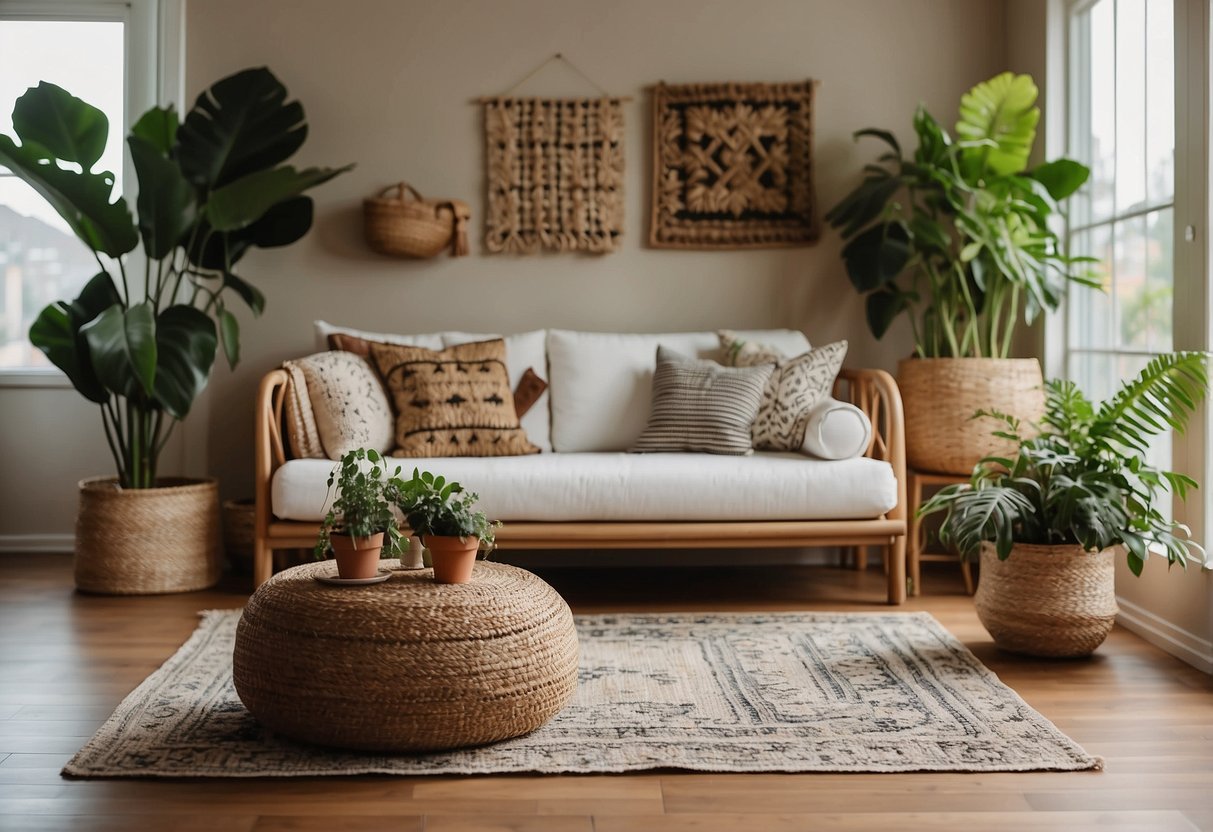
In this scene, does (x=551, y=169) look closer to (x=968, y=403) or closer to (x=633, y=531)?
(x=633, y=531)

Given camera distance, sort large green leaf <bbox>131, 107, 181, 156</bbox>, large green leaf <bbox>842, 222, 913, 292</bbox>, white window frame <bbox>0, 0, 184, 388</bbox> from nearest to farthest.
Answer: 1. large green leaf <bbox>131, 107, 181, 156</bbox>
2. large green leaf <bbox>842, 222, 913, 292</bbox>
3. white window frame <bbox>0, 0, 184, 388</bbox>

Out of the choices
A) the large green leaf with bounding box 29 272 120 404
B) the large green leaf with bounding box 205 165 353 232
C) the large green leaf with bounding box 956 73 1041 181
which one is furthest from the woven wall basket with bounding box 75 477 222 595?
the large green leaf with bounding box 956 73 1041 181

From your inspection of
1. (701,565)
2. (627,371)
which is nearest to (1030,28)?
(627,371)

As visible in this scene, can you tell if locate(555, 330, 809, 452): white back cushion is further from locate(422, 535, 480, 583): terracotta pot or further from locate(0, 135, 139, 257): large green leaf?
locate(422, 535, 480, 583): terracotta pot

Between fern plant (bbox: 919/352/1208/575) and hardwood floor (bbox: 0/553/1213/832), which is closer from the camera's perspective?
hardwood floor (bbox: 0/553/1213/832)

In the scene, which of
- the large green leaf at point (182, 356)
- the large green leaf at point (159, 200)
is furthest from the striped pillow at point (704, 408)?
the large green leaf at point (159, 200)

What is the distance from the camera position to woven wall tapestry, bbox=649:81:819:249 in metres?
4.24

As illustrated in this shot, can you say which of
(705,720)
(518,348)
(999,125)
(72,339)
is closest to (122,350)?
(72,339)

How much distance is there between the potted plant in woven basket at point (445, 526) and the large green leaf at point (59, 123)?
2.03 meters

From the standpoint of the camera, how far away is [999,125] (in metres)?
3.74

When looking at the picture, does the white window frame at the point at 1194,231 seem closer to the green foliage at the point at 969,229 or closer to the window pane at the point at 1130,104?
the window pane at the point at 1130,104

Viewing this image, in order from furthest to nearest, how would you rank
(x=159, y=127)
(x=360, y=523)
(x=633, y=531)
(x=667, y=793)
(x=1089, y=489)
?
(x=159, y=127) → (x=633, y=531) → (x=1089, y=489) → (x=360, y=523) → (x=667, y=793)

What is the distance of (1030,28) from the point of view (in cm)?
406

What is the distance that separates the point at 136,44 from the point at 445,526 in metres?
2.94
